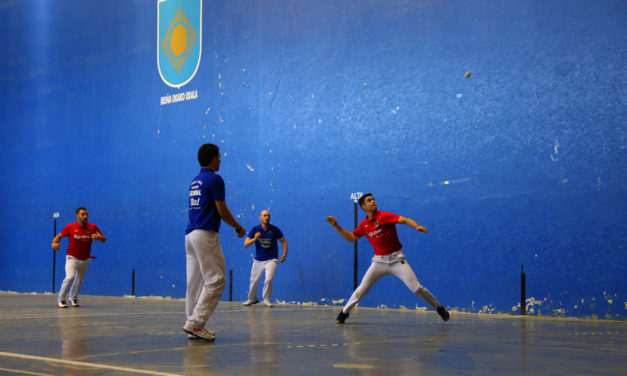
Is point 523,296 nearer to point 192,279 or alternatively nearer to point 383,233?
point 383,233

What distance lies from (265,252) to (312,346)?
6654 millimetres

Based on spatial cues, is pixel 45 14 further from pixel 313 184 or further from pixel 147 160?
pixel 313 184

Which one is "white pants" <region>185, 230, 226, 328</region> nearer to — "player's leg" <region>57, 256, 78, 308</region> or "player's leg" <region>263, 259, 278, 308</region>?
"player's leg" <region>263, 259, 278, 308</region>

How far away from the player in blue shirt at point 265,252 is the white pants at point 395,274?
3.92 m

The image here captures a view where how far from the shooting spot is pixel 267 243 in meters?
12.3

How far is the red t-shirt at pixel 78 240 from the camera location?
38.8ft

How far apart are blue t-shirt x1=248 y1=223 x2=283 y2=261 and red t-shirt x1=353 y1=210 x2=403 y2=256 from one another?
4036 mm

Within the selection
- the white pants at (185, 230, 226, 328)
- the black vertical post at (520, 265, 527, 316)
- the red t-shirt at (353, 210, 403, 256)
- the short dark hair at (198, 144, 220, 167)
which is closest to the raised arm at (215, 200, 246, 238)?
the white pants at (185, 230, 226, 328)

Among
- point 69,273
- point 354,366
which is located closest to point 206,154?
point 354,366

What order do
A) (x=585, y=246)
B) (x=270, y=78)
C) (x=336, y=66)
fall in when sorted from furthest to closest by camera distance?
(x=270, y=78)
(x=336, y=66)
(x=585, y=246)

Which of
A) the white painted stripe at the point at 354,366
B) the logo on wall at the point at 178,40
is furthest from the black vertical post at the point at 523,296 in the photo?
the logo on wall at the point at 178,40

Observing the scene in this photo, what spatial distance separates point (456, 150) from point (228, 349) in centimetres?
621

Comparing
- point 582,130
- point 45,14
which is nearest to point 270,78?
point 582,130

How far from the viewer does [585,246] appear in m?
9.38
